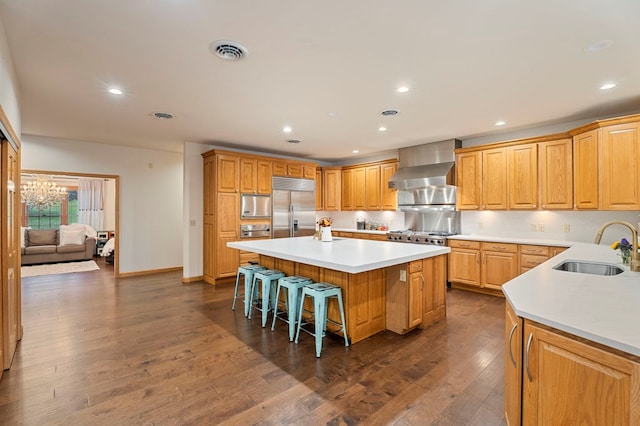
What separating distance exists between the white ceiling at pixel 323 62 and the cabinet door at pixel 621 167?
392 millimetres

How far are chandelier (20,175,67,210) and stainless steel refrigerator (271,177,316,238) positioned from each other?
6861mm

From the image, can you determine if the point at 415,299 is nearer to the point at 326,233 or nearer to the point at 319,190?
the point at 326,233

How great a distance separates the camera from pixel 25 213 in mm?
9211

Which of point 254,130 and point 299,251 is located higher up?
point 254,130

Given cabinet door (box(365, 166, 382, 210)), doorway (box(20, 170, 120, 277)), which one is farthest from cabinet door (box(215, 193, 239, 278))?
doorway (box(20, 170, 120, 277))

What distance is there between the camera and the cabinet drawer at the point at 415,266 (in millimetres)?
3203

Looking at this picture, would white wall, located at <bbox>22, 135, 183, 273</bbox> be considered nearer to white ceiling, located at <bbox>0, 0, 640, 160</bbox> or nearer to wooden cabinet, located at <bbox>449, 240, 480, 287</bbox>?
white ceiling, located at <bbox>0, 0, 640, 160</bbox>

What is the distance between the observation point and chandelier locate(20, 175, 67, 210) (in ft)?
26.7

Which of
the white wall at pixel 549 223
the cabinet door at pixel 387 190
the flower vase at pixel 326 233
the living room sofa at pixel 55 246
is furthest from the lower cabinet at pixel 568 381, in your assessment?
the living room sofa at pixel 55 246

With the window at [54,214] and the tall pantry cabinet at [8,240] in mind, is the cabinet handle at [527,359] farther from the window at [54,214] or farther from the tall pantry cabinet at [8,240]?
the window at [54,214]

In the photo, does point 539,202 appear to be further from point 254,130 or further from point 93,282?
point 93,282

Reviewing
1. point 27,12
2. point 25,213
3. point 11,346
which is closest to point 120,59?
point 27,12

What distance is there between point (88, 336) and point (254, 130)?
341 cm

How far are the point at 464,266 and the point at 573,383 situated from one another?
4.03 meters
